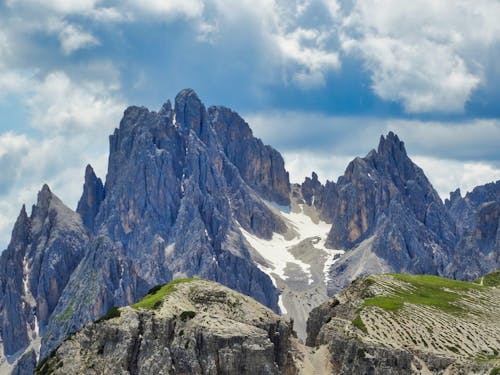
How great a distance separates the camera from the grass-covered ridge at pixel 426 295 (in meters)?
124

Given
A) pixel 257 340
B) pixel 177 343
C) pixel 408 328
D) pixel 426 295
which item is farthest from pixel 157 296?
pixel 426 295

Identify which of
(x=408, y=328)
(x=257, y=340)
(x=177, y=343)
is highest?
(x=408, y=328)

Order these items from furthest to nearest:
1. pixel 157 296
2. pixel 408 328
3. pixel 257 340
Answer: pixel 157 296, pixel 408 328, pixel 257 340

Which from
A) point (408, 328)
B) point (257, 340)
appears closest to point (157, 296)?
point (257, 340)

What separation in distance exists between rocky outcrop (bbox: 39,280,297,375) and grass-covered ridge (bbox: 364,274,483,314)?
19.8m

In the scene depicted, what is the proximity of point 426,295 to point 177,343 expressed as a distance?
4993 cm

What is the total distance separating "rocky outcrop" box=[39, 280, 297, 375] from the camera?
10019 centimetres

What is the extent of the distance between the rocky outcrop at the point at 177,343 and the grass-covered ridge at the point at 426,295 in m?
19.8

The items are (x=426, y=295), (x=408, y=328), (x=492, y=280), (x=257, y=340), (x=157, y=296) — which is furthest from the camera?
(x=492, y=280)

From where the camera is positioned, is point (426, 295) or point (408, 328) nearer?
point (408, 328)

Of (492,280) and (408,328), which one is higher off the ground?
(492,280)

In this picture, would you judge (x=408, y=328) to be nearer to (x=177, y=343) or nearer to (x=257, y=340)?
(x=257, y=340)

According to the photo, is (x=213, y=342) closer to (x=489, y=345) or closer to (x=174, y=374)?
(x=174, y=374)

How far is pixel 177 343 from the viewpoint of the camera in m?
102
